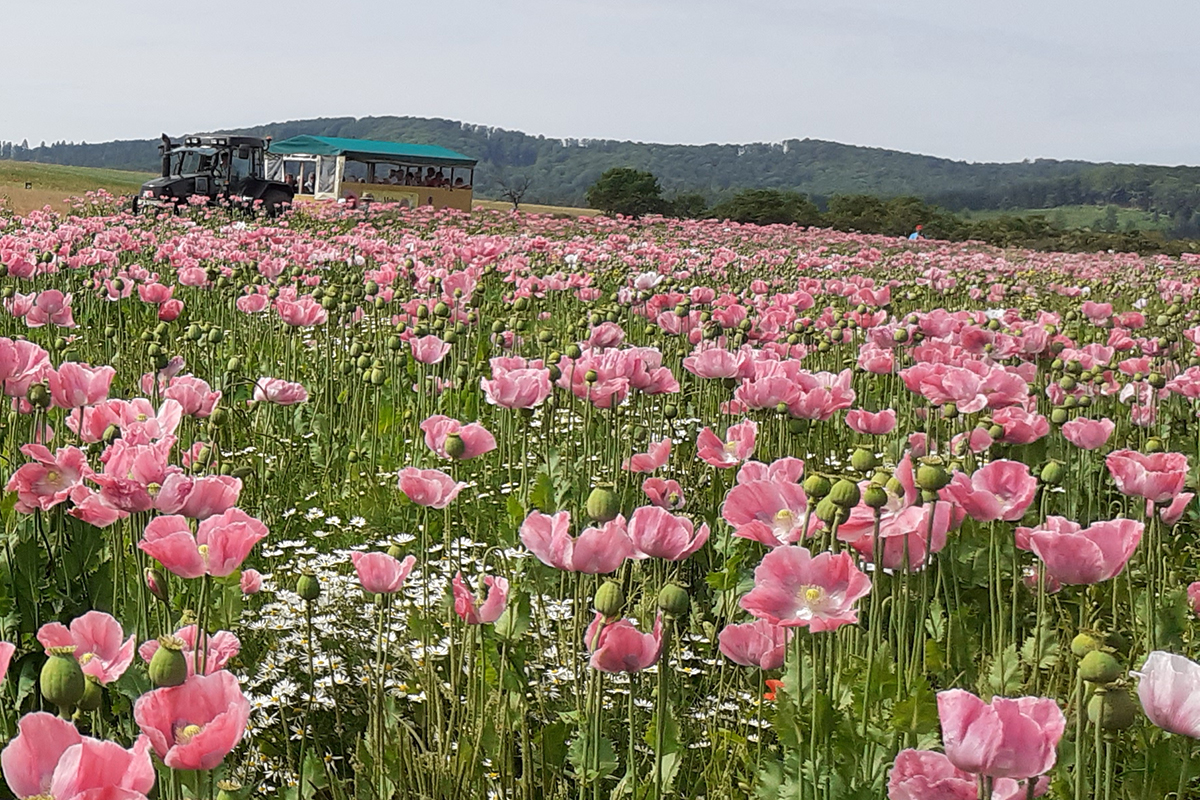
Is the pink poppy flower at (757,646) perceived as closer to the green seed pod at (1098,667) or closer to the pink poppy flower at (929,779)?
the pink poppy flower at (929,779)

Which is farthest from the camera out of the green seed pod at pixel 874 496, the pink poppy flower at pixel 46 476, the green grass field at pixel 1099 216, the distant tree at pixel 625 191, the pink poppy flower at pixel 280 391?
the green grass field at pixel 1099 216

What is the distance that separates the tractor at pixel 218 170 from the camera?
843 inches

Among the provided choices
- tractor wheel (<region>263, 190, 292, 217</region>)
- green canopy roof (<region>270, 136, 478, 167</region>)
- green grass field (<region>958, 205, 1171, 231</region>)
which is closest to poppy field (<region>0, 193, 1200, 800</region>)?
tractor wheel (<region>263, 190, 292, 217</region>)

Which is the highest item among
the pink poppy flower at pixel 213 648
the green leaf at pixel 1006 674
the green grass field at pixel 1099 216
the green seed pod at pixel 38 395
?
the green grass field at pixel 1099 216

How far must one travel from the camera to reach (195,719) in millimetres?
1256

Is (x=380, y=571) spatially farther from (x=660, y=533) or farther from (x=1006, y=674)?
(x=1006, y=674)

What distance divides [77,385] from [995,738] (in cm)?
212

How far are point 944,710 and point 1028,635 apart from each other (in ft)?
6.61

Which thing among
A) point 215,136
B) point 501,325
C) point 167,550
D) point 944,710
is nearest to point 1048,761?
point 944,710

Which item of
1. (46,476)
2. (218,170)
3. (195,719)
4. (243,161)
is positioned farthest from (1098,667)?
(243,161)

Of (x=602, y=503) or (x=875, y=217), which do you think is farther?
(x=875, y=217)

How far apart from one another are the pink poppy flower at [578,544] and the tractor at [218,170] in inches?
792

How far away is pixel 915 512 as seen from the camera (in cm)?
195

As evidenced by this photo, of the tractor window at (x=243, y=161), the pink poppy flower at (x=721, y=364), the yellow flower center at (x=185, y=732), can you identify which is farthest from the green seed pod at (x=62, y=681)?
the tractor window at (x=243, y=161)
